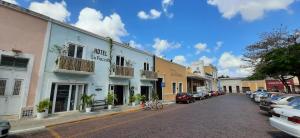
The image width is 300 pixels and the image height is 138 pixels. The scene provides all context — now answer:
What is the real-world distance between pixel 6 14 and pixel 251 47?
31.4 metres

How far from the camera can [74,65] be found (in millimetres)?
12672

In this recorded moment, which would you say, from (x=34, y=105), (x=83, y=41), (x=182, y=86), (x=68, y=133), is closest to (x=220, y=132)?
(x=68, y=133)

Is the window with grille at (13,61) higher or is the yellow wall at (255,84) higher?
the yellow wall at (255,84)

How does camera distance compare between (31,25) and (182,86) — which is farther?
(182,86)

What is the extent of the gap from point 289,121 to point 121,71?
561 inches

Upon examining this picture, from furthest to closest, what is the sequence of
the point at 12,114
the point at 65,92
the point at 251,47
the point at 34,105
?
the point at 251,47, the point at 65,92, the point at 34,105, the point at 12,114

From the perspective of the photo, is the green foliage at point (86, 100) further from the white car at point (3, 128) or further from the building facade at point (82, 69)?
the white car at point (3, 128)

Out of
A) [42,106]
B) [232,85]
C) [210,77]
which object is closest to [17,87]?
[42,106]

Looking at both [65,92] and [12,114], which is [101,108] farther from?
[12,114]

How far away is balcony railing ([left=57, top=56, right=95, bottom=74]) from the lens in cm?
1191

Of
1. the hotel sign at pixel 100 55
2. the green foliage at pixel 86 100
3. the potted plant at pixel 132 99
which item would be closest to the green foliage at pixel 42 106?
the green foliage at pixel 86 100

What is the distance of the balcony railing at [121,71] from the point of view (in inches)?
666

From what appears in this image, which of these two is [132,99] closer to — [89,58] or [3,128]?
[89,58]

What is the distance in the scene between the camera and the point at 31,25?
36.0ft
